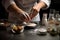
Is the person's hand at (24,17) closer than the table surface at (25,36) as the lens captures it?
No

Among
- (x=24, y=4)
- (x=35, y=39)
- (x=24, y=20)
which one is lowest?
(x=35, y=39)

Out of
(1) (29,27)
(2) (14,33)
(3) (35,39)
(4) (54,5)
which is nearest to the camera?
(3) (35,39)

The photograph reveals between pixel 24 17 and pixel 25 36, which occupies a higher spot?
pixel 24 17

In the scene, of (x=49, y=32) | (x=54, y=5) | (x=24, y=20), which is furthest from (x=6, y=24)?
(x=54, y=5)

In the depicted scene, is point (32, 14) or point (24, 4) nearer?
point (32, 14)

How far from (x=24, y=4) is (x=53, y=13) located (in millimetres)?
303

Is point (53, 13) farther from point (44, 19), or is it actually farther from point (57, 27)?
point (57, 27)

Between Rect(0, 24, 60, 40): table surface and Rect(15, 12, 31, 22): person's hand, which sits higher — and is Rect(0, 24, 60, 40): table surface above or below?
below

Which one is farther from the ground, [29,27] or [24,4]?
[24,4]

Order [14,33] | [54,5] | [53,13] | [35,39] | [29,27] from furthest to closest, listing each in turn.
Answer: [54,5] → [53,13] → [29,27] → [14,33] → [35,39]

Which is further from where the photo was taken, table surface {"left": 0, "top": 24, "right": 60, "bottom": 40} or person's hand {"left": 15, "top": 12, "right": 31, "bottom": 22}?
person's hand {"left": 15, "top": 12, "right": 31, "bottom": 22}

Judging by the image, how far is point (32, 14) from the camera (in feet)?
5.54

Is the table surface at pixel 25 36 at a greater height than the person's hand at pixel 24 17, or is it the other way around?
the person's hand at pixel 24 17

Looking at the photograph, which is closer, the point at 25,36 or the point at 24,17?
the point at 25,36
